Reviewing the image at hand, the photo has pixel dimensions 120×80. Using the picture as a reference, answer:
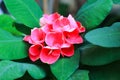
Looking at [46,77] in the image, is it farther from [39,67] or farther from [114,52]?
[114,52]

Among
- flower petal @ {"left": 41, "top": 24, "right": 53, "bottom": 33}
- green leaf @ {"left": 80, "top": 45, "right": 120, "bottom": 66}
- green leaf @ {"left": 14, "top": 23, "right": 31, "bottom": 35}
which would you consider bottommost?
green leaf @ {"left": 80, "top": 45, "right": 120, "bottom": 66}

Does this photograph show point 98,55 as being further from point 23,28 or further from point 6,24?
point 6,24

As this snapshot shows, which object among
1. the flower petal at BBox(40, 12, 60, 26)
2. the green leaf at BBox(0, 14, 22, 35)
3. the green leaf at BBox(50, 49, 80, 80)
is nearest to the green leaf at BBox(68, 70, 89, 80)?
the green leaf at BBox(50, 49, 80, 80)

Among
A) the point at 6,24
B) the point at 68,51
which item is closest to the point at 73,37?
the point at 68,51

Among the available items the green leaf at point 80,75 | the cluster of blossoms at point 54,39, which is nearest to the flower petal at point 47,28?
the cluster of blossoms at point 54,39

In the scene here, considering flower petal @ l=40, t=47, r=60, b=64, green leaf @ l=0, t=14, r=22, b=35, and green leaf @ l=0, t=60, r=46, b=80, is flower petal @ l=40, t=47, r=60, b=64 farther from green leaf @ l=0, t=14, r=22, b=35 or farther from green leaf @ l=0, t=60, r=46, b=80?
green leaf @ l=0, t=14, r=22, b=35

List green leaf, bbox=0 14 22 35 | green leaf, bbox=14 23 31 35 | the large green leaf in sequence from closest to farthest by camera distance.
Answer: the large green leaf, green leaf, bbox=14 23 31 35, green leaf, bbox=0 14 22 35

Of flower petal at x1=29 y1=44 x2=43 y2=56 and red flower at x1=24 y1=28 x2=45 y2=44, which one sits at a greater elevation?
red flower at x1=24 y1=28 x2=45 y2=44
